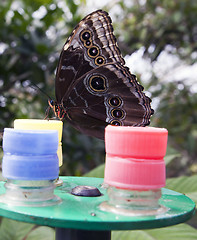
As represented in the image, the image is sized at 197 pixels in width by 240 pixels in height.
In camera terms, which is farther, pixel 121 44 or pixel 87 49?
pixel 121 44

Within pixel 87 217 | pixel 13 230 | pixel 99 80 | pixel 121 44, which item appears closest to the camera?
pixel 87 217

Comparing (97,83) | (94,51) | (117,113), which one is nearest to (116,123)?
(117,113)

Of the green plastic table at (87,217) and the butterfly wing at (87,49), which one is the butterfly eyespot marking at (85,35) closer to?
the butterfly wing at (87,49)

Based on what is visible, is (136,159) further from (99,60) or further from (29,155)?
(99,60)

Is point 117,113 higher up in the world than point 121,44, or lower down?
lower down

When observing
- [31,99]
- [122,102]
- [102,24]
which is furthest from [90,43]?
[31,99]

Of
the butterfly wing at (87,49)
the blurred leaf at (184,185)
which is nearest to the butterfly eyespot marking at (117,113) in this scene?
the butterfly wing at (87,49)

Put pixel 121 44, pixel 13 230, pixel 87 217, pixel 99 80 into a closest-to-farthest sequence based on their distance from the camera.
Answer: pixel 87 217 < pixel 99 80 < pixel 13 230 < pixel 121 44
